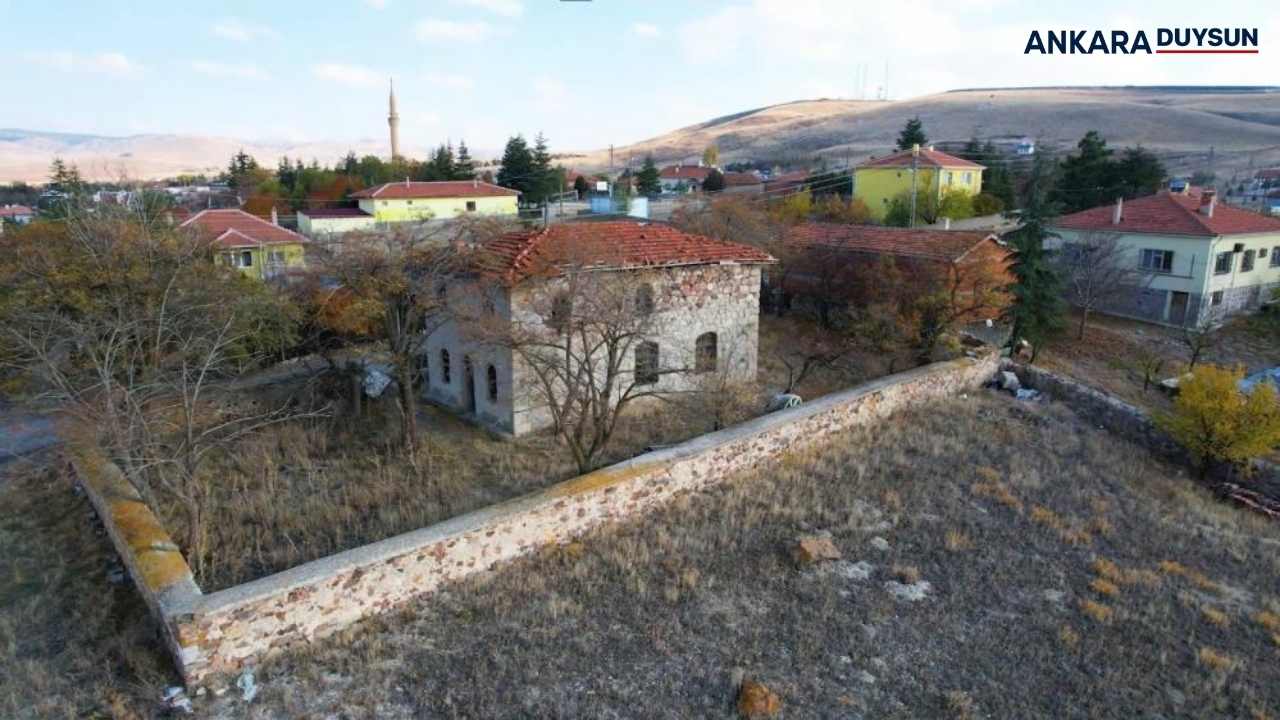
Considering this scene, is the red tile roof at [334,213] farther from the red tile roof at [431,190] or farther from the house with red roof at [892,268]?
the house with red roof at [892,268]

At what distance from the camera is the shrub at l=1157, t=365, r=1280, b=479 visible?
1606cm

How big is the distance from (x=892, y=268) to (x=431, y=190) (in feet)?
113

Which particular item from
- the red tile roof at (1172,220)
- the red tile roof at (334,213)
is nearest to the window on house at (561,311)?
the red tile roof at (1172,220)

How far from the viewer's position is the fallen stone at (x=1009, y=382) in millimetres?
19953

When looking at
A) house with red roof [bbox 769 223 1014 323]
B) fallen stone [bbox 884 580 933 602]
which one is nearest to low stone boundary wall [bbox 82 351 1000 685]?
fallen stone [bbox 884 580 933 602]

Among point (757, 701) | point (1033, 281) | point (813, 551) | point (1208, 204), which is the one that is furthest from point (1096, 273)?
point (757, 701)

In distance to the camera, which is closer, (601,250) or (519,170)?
(601,250)

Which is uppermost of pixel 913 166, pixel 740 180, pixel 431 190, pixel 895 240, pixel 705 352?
pixel 740 180

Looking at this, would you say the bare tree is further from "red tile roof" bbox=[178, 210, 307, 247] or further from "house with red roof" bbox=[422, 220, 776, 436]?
"red tile roof" bbox=[178, 210, 307, 247]

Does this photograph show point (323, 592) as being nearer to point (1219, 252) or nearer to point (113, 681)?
point (113, 681)

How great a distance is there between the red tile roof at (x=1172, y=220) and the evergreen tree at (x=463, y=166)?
136 feet

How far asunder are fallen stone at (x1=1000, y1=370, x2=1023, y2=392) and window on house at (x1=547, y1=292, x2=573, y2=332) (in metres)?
12.3

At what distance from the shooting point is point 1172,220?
98.0 feet

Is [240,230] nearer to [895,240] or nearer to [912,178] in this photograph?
[895,240]
